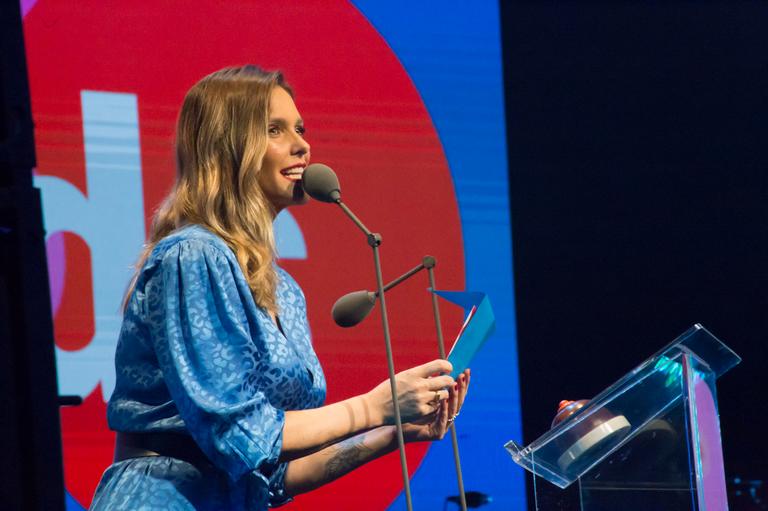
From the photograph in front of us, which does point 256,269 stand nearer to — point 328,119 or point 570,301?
point 328,119

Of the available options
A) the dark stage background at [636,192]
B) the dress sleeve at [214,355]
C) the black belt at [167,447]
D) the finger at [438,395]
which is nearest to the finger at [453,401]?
the finger at [438,395]

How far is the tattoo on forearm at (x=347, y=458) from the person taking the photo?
234 centimetres

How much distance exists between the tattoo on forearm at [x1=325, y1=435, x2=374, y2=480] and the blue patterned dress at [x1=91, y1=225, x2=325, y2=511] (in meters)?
0.31

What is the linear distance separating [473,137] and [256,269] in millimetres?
1849

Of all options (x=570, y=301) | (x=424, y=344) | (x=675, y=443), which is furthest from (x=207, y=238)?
(x=570, y=301)

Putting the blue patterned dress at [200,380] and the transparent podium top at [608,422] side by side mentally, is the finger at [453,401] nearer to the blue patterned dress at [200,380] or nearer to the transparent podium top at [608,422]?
the transparent podium top at [608,422]

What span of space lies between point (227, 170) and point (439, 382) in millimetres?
667

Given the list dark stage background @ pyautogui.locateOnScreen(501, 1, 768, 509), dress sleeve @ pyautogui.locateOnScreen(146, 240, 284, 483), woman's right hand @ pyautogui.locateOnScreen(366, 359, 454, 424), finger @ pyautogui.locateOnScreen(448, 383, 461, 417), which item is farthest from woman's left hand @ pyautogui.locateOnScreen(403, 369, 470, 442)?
dark stage background @ pyautogui.locateOnScreen(501, 1, 768, 509)

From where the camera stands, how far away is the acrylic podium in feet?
6.28

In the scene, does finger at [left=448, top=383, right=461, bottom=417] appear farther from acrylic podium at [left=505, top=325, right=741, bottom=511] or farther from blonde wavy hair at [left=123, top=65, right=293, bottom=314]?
blonde wavy hair at [left=123, top=65, right=293, bottom=314]

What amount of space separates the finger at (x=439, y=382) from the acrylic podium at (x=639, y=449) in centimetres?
18

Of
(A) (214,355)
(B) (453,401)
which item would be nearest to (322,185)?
(A) (214,355)

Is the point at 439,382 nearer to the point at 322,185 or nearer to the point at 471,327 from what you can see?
the point at 471,327

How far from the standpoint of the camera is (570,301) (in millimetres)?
4074
